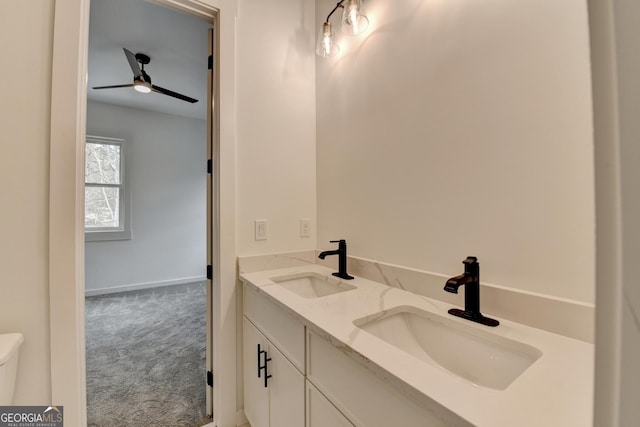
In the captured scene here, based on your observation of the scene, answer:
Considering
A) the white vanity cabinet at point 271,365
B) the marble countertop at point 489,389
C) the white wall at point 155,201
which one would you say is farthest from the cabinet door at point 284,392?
the white wall at point 155,201

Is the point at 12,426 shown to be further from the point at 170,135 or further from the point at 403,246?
the point at 170,135

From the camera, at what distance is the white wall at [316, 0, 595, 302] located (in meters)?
0.76

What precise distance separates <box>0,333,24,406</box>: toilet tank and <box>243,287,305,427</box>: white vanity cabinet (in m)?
0.86

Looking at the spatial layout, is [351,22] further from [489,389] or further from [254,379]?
[254,379]

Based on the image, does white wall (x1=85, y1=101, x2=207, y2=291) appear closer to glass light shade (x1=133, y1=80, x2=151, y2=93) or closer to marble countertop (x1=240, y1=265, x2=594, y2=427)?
glass light shade (x1=133, y1=80, x2=151, y2=93)

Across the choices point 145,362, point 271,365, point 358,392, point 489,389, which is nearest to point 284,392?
point 271,365

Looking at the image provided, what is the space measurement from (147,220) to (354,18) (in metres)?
3.98

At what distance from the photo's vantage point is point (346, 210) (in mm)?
1536

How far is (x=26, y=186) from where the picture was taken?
104 centimetres

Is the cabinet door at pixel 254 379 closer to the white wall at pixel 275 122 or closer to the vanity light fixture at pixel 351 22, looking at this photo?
the white wall at pixel 275 122

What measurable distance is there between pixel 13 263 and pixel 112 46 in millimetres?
2359

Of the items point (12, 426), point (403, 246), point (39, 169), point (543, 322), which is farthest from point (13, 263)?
point (543, 322)

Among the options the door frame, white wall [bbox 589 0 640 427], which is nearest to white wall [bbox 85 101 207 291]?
the door frame

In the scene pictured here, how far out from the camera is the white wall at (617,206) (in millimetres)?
212
